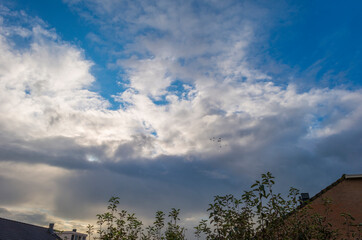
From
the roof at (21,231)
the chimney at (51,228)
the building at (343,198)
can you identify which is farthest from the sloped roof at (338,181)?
the chimney at (51,228)

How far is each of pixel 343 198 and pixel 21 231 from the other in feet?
128

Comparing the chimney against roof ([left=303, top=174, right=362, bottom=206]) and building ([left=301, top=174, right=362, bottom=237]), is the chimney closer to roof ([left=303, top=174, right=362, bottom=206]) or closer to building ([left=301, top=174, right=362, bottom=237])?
building ([left=301, top=174, right=362, bottom=237])

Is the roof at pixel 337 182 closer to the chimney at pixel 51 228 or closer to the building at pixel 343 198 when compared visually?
the building at pixel 343 198

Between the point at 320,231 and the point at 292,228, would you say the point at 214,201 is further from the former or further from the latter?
the point at 320,231

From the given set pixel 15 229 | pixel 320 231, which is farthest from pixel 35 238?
pixel 320 231

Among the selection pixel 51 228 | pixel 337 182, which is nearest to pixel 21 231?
pixel 51 228

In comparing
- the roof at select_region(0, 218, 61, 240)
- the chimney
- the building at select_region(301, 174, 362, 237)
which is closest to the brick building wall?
the building at select_region(301, 174, 362, 237)

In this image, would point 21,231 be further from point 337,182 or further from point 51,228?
point 337,182

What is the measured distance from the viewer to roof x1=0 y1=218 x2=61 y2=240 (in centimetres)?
3120

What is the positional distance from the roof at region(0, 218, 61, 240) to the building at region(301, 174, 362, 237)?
33916 millimetres

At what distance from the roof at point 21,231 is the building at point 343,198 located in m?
33.9

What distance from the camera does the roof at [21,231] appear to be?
102ft

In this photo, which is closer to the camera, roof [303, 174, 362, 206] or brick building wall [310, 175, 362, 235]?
brick building wall [310, 175, 362, 235]

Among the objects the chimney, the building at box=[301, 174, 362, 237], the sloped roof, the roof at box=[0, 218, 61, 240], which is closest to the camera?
the building at box=[301, 174, 362, 237]
